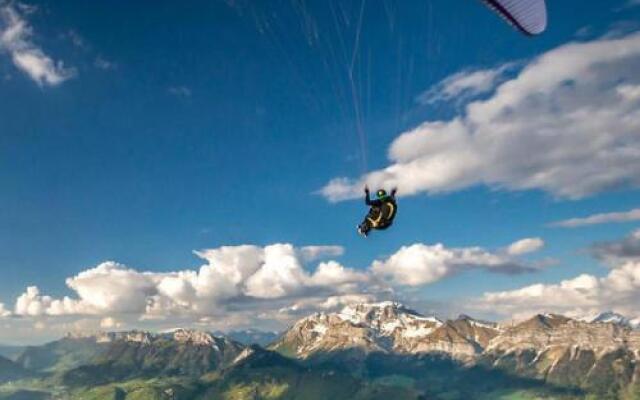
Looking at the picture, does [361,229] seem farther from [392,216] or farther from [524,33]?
[524,33]

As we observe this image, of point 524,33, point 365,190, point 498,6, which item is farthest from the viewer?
point 365,190

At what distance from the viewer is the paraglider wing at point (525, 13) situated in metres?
25.9

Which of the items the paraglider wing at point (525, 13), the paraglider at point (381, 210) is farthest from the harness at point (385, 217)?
the paraglider wing at point (525, 13)

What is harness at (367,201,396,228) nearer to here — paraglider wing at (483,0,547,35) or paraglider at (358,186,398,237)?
paraglider at (358,186,398,237)

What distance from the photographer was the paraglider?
36.9m

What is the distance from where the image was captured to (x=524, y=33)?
2717 cm

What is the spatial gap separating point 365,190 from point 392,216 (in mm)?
2404

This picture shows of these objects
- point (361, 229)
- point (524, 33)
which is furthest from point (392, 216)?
point (524, 33)

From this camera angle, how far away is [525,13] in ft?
86.7

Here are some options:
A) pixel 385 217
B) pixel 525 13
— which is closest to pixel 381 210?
pixel 385 217

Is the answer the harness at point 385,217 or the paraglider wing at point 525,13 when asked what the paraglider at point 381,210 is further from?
the paraglider wing at point 525,13

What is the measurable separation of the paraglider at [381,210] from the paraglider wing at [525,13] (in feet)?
45.3

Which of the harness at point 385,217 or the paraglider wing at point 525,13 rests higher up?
the paraglider wing at point 525,13

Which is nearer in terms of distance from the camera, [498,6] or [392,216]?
[498,6]
